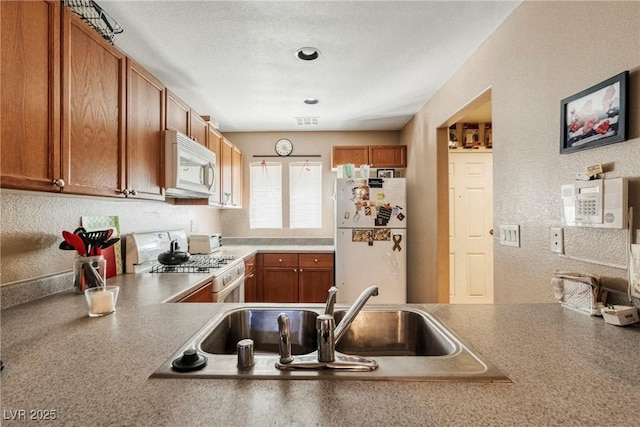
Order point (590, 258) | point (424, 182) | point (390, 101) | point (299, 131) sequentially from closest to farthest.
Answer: point (590, 258), point (390, 101), point (424, 182), point (299, 131)

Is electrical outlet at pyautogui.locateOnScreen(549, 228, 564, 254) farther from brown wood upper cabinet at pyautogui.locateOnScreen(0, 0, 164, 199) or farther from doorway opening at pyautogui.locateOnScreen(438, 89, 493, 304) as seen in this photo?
doorway opening at pyautogui.locateOnScreen(438, 89, 493, 304)

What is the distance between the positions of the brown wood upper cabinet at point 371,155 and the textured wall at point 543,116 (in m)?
1.63

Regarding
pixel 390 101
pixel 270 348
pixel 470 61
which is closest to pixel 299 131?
pixel 390 101

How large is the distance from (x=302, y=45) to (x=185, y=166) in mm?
1144

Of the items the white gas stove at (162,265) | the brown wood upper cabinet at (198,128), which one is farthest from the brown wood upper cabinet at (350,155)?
the white gas stove at (162,265)

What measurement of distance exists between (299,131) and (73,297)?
3233mm

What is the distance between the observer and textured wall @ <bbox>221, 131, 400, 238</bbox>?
417 centimetres

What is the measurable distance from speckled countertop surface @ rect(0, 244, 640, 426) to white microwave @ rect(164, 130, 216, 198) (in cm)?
A: 123

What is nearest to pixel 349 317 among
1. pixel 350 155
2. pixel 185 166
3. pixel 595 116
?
pixel 595 116

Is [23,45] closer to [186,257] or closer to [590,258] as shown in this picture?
[186,257]

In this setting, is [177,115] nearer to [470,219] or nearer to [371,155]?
[371,155]

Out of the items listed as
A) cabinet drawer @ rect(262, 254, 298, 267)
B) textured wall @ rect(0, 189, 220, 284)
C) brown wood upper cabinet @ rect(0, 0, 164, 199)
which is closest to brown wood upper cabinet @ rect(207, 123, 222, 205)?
cabinet drawer @ rect(262, 254, 298, 267)

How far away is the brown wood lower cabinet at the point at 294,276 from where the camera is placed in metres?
3.54

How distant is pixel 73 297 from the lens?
145cm
